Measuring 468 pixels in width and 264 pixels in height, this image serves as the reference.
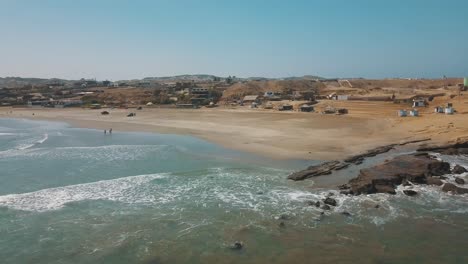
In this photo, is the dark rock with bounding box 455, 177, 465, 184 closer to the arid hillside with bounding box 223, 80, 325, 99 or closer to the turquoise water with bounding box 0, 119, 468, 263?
the turquoise water with bounding box 0, 119, 468, 263

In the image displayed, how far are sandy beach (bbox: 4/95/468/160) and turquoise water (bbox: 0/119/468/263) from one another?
5.60 meters

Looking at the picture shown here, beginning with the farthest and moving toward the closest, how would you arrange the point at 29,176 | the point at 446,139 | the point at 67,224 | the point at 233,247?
the point at 446,139, the point at 29,176, the point at 67,224, the point at 233,247

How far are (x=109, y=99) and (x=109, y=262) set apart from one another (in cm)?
9167

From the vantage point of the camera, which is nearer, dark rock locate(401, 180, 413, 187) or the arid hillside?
dark rock locate(401, 180, 413, 187)

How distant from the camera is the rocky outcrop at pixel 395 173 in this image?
23.7 meters

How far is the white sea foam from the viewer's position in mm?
21938

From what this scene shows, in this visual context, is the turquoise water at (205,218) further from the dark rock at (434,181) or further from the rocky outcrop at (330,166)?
the rocky outcrop at (330,166)

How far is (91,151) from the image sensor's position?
37.8 m

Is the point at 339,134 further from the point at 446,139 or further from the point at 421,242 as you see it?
the point at 421,242

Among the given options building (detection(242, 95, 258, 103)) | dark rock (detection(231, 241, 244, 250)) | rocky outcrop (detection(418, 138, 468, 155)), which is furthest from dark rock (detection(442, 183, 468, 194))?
building (detection(242, 95, 258, 103))

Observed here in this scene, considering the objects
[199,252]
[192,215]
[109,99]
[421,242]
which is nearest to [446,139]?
[421,242]

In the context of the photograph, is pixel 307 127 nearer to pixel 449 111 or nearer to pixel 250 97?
pixel 449 111

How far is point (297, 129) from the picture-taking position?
152 feet

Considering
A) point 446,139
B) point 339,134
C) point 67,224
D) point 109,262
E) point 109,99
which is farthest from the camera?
point 109,99
